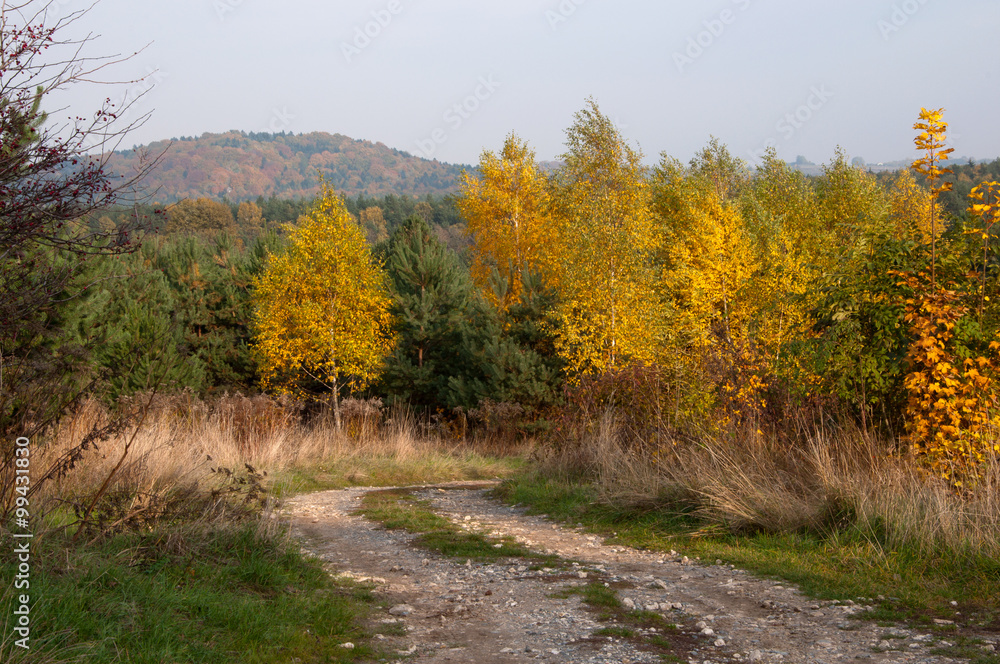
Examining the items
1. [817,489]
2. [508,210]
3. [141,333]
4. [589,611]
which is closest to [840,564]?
[817,489]

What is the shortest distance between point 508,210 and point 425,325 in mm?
8153

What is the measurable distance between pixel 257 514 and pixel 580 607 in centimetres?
261

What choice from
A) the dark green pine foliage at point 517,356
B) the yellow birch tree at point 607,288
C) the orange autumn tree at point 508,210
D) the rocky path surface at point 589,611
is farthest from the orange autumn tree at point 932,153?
the orange autumn tree at point 508,210

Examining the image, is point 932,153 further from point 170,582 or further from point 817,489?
point 170,582

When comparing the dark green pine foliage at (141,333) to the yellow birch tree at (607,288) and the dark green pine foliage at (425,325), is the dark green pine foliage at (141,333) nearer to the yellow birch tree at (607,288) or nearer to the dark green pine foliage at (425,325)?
the dark green pine foliage at (425,325)

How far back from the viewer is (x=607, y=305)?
18.8 metres

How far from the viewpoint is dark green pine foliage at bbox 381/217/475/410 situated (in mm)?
23109

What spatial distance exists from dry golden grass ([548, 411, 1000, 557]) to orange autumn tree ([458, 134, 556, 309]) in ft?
67.3

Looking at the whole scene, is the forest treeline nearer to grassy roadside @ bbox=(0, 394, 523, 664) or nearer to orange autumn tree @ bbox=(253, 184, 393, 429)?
orange autumn tree @ bbox=(253, 184, 393, 429)

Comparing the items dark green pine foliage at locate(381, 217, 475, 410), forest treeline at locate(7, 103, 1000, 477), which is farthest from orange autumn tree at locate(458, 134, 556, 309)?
dark green pine foliage at locate(381, 217, 475, 410)

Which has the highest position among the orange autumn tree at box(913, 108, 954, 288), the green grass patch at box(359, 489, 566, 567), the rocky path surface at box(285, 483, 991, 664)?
the orange autumn tree at box(913, 108, 954, 288)

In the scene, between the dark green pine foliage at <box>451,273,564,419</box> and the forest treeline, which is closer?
the forest treeline

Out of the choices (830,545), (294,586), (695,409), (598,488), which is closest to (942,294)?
(830,545)

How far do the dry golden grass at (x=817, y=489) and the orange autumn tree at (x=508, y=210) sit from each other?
2051 centimetres
